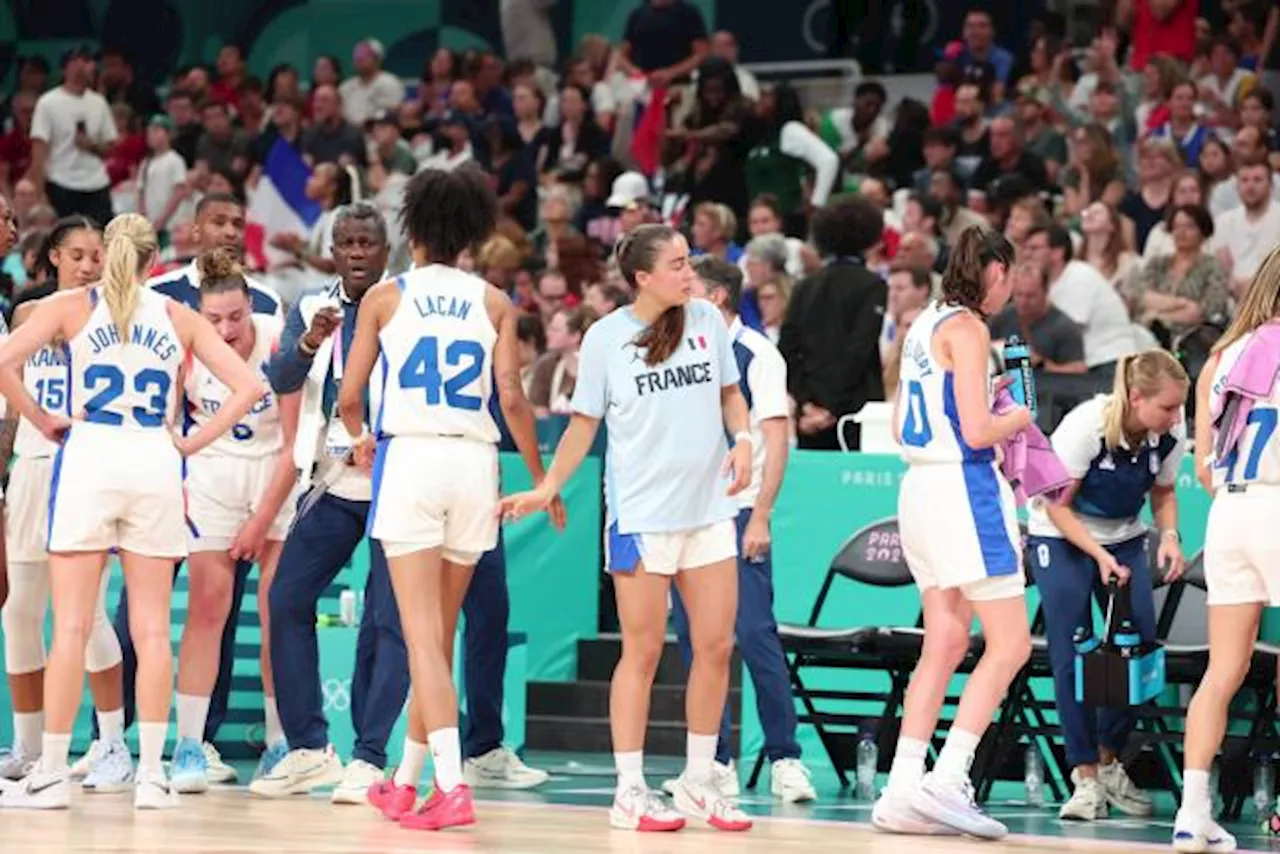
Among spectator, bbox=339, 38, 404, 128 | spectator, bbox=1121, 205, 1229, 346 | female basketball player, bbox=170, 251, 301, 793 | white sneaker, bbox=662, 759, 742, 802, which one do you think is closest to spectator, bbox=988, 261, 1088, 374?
spectator, bbox=1121, 205, 1229, 346

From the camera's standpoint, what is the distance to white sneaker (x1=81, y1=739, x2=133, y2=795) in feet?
31.5

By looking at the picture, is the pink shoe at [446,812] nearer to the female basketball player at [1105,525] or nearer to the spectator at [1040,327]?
the female basketball player at [1105,525]

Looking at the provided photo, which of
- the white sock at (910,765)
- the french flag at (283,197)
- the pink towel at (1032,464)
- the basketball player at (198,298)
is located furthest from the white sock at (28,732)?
the french flag at (283,197)

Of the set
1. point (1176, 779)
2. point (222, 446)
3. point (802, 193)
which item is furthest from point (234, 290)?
point (802, 193)

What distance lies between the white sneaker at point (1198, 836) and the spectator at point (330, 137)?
11377mm

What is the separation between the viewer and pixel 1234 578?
838 cm

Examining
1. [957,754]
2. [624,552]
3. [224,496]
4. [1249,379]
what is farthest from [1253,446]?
[224,496]

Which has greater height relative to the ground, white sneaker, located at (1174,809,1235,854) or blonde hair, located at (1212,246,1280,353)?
blonde hair, located at (1212,246,1280,353)

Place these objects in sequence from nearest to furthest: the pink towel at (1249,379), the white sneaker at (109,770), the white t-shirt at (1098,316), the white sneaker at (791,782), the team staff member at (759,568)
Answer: the pink towel at (1249,379), the white sneaker at (109,770), the team staff member at (759,568), the white sneaker at (791,782), the white t-shirt at (1098,316)

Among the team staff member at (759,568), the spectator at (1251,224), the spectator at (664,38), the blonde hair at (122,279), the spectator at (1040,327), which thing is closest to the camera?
the blonde hair at (122,279)

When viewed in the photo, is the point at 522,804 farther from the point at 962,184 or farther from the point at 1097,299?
the point at 962,184

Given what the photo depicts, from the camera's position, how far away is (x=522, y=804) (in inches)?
374

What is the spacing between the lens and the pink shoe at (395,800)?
340 inches

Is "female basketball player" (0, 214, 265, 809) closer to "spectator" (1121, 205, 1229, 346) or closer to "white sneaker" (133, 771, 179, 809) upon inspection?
"white sneaker" (133, 771, 179, 809)
